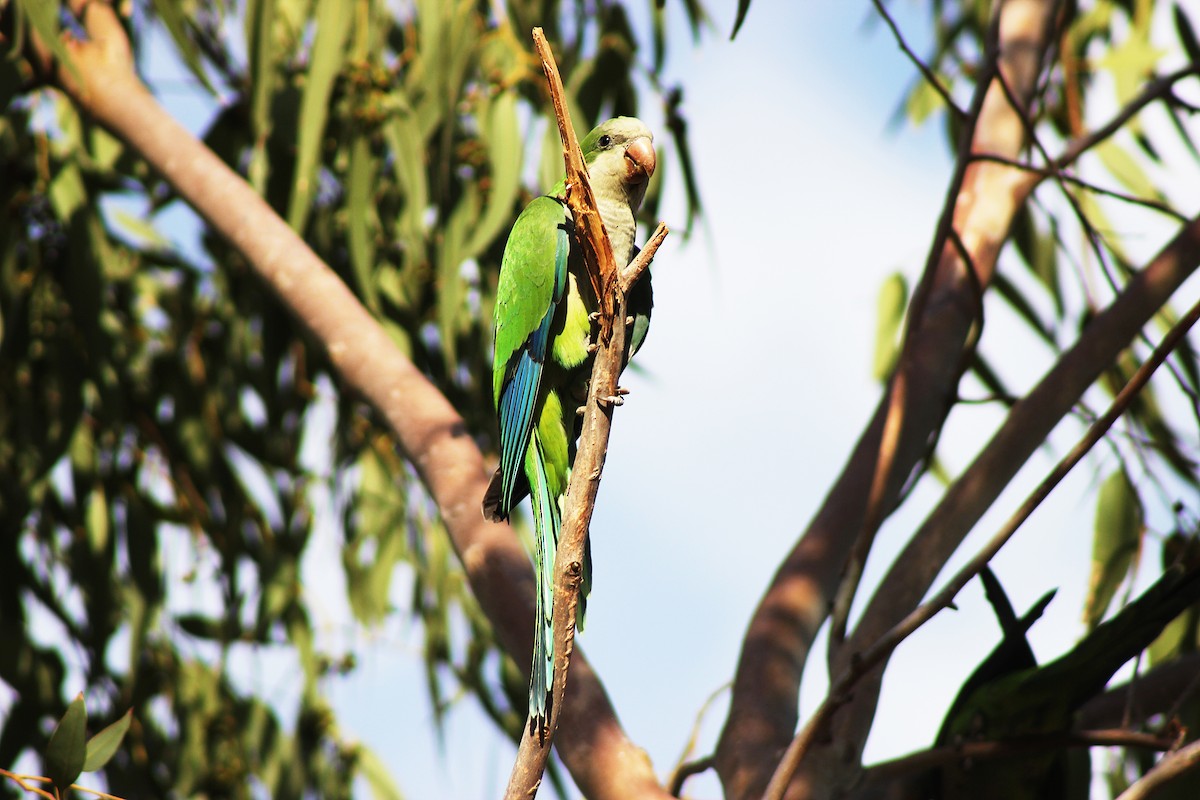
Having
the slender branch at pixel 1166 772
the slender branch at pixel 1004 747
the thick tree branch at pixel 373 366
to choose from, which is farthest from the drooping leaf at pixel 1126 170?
the slender branch at pixel 1166 772

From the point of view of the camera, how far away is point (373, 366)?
2.17 m

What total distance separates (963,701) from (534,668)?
0.95m

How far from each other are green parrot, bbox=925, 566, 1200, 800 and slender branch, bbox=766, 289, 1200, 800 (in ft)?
1.69

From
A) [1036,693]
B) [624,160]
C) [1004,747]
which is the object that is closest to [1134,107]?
[624,160]

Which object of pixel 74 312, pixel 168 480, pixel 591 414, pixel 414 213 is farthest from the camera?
pixel 168 480

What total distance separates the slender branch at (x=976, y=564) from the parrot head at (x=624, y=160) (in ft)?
2.92

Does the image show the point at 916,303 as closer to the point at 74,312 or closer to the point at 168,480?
the point at 74,312

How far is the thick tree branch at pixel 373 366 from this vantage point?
1.84 m

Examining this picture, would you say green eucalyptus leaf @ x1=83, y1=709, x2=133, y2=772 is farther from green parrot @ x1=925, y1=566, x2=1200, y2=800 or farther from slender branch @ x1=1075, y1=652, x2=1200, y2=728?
slender branch @ x1=1075, y1=652, x2=1200, y2=728

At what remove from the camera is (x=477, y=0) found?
2.92 meters

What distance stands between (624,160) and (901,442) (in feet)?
2.42

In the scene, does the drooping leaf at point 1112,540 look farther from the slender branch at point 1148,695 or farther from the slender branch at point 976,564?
the slender branch at point 976,564

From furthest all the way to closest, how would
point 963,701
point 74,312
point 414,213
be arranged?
1. point 74,312
2. point 414,213
3. point 963,701

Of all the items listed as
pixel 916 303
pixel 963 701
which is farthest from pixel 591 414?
pixel 963 701
